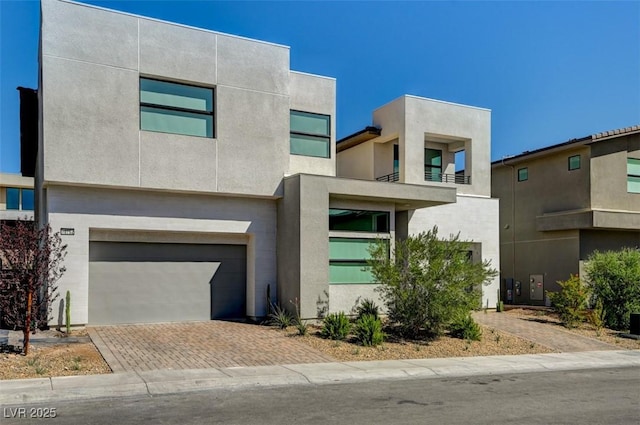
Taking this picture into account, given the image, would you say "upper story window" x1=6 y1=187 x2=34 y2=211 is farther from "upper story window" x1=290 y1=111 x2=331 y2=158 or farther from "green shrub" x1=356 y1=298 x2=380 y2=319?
"green shrub" x1=356 y1=298 x2=380 y2=319

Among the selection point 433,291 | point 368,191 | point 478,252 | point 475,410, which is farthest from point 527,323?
point 475,410

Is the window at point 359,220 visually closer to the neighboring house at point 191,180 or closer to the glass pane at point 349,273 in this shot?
the neighboring house at point 191,180

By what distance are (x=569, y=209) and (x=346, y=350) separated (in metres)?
16.1

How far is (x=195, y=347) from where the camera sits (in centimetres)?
1425

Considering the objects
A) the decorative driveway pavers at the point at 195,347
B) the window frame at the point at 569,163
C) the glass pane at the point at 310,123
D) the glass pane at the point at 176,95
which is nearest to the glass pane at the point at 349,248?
the decorative driveway pavers at the point at 195,347

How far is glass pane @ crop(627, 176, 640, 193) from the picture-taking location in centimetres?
2648

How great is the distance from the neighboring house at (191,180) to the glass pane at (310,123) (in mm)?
37

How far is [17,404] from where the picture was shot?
8914mm

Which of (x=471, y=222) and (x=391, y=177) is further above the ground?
(x=391, y=177)

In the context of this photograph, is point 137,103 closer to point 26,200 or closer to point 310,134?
point 310,134

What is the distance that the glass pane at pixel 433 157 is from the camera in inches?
934

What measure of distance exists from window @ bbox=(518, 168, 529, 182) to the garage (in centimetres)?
1656

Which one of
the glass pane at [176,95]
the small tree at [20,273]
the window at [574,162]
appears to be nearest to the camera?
the small tree at [20,273]

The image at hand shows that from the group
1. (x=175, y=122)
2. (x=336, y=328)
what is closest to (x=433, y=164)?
(x=336, y=328)
